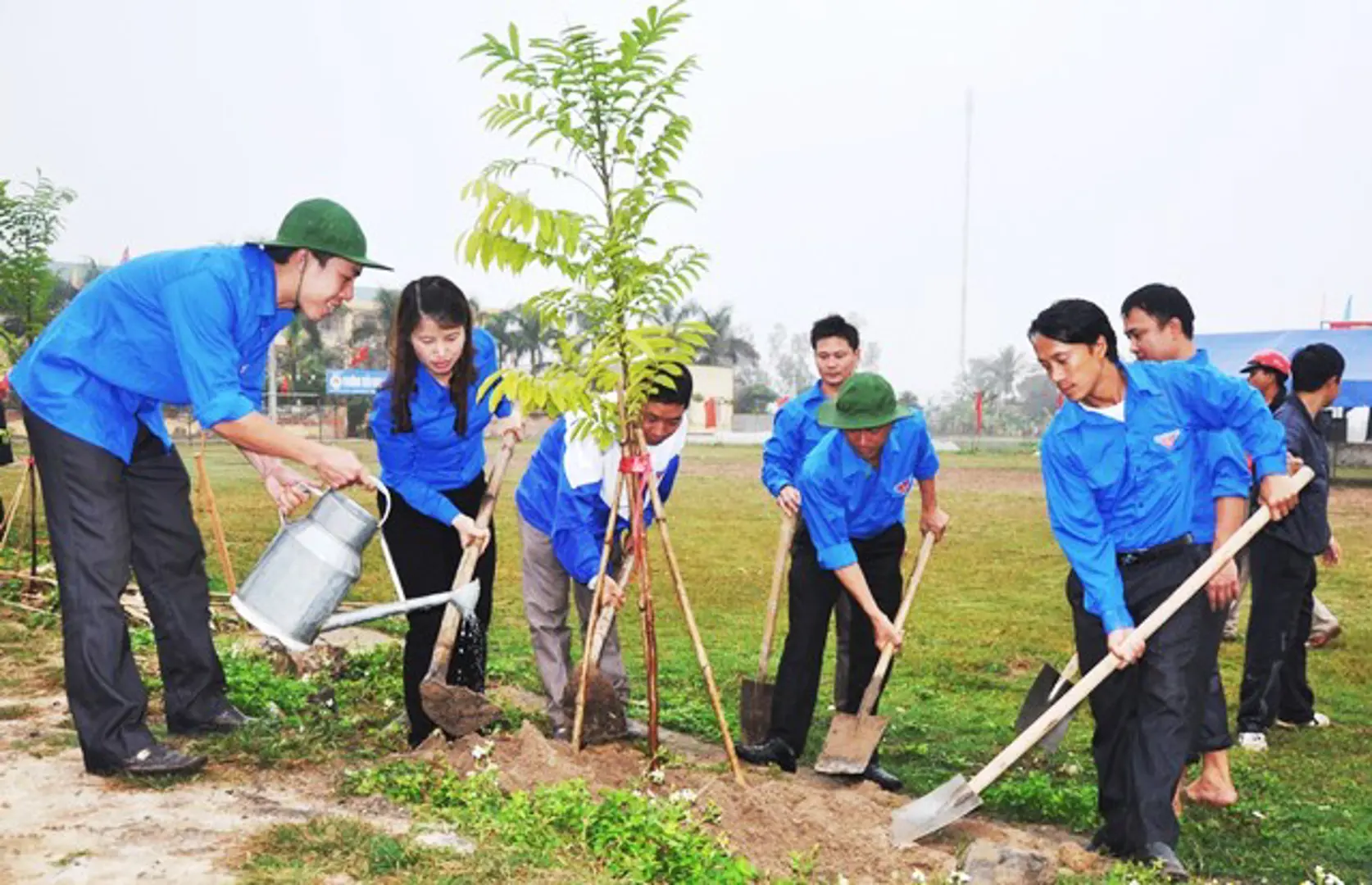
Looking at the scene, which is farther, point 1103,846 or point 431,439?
point 431,439

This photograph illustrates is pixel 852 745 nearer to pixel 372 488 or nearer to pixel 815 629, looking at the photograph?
pixel 815 629

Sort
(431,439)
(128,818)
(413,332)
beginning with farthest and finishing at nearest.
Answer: (431,439) < (413,332) < (128,818)

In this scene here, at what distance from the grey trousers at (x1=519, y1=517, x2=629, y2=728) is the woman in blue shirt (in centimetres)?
22

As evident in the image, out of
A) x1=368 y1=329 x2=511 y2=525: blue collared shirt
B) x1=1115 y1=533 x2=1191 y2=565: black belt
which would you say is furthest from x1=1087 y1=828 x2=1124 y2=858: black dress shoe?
x1=368 y1=329 x2=511 y2=525: blue collared shirt

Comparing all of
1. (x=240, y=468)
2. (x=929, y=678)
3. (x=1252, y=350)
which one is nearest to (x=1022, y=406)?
(x=1252, y=350)

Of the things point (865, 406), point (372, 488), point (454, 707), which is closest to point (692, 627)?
point (454, 707)

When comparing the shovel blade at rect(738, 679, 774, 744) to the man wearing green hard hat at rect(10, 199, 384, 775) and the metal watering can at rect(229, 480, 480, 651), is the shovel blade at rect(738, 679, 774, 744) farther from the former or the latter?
the man wearing green hard hat at rect(10, 199, 384, 775)

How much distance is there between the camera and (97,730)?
4.44 metres

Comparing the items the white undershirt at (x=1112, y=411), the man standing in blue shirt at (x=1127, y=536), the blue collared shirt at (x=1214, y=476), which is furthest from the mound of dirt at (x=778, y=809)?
the white undershirt at (x=1112, y=411)

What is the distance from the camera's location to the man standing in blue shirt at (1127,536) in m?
4.15

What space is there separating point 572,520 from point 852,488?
1.22 m

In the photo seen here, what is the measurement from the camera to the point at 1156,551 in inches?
170

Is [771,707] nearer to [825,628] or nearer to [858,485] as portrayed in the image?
[825,628]

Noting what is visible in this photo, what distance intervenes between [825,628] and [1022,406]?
93633mm
